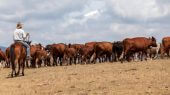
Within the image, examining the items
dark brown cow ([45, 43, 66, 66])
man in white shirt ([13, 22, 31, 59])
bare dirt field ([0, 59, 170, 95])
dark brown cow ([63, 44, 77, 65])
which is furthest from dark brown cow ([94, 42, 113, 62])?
bare dirt field ([0, 59, 170, 95])

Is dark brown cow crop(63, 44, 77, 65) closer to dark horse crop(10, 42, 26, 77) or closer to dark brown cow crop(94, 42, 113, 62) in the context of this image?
dark brown cow crop(94, 42, 113, 62)

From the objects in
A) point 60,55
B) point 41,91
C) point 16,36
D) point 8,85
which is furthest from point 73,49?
point 41,91

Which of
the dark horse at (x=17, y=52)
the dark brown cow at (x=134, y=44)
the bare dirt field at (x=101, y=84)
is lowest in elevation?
the bare dirt field at (x=101, y=84)

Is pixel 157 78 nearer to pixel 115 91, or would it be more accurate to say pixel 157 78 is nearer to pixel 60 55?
pixel 115 91

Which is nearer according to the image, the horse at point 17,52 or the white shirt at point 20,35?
the horse at point 17,52

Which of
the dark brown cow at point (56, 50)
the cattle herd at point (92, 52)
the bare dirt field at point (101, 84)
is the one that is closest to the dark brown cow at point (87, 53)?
the cattle herd at point (92, 52)

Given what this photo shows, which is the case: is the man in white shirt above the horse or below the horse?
above

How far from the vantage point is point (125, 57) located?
113 feet

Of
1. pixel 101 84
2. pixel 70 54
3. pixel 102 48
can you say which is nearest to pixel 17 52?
pixel 101 84

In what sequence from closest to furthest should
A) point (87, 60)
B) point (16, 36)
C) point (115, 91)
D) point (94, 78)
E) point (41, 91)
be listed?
point (115, 91) → point (41, 91) → point (94, 78) → point (16, 36) → point (87, 60)

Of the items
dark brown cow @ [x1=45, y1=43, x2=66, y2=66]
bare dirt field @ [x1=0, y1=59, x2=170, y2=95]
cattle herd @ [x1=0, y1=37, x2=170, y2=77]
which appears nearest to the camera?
bare dirt field @ [x1=0, y1=59, x2=170, y2=95]

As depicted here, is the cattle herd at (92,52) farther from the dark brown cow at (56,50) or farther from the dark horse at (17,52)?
the dark horse at (17,52)

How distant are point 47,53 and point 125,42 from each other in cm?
1065

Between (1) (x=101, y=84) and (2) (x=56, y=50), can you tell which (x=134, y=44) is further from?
(1) (x=101, y=84)
